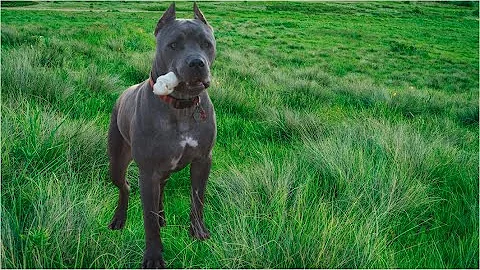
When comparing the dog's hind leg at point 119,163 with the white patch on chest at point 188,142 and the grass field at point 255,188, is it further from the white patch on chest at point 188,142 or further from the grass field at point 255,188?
the white patch on chest at point 188,142

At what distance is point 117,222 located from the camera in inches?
125

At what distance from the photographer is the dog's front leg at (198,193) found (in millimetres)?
3021

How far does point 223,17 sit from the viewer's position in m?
35.0

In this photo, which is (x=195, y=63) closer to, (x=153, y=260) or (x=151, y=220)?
(x=151, y=220)

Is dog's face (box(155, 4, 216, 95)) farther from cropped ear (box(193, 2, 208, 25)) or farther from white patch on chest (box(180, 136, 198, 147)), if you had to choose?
white patch on chest (box(180, 136, 198, 147))

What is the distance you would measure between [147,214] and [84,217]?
1.16ft

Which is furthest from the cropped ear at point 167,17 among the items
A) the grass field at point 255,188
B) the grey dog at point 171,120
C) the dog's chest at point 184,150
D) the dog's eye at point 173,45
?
the grass field at point 255,188

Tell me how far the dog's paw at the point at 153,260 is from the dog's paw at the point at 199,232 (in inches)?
11.9

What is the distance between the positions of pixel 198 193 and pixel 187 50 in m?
0.95

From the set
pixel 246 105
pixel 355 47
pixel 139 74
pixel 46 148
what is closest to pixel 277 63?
pixel 355 47

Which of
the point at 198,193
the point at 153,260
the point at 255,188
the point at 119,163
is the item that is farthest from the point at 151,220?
the point at 255,188

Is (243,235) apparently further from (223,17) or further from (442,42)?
(223,17)

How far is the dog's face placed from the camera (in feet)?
8.46

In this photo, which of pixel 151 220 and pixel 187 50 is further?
pixel 151 220
